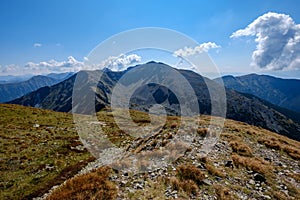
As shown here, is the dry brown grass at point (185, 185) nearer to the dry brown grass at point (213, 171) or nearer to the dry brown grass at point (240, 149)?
the dry brown grass at point (213, 171)

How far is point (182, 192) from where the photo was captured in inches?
518

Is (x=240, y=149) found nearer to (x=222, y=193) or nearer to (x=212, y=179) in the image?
(x=212, y=179)

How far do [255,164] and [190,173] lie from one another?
6.47 metres

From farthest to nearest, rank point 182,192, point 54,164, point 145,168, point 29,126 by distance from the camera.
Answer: point 29,126 → point 54,164 → point 145,168 → point 182,192

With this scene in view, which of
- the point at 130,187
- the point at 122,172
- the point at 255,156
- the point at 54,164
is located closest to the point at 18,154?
the point at 54,164

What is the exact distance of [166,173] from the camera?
15.7 meters

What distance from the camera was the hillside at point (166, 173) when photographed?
13.3 m

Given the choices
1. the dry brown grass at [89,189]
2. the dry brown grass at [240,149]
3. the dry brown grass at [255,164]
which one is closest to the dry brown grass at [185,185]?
the dry brown grass at [89,189]

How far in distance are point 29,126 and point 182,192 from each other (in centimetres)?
3620

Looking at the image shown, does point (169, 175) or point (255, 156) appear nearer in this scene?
point (169, 175)

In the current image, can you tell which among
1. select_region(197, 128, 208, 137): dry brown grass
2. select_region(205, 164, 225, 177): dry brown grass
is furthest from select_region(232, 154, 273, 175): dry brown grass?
select_region(197, 128, 208, 137): dry brown grass

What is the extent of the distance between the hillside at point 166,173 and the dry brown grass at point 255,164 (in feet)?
0.17

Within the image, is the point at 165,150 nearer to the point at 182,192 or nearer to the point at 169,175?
the point at 169,175

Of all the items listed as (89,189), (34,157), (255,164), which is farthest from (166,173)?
(34,157)
